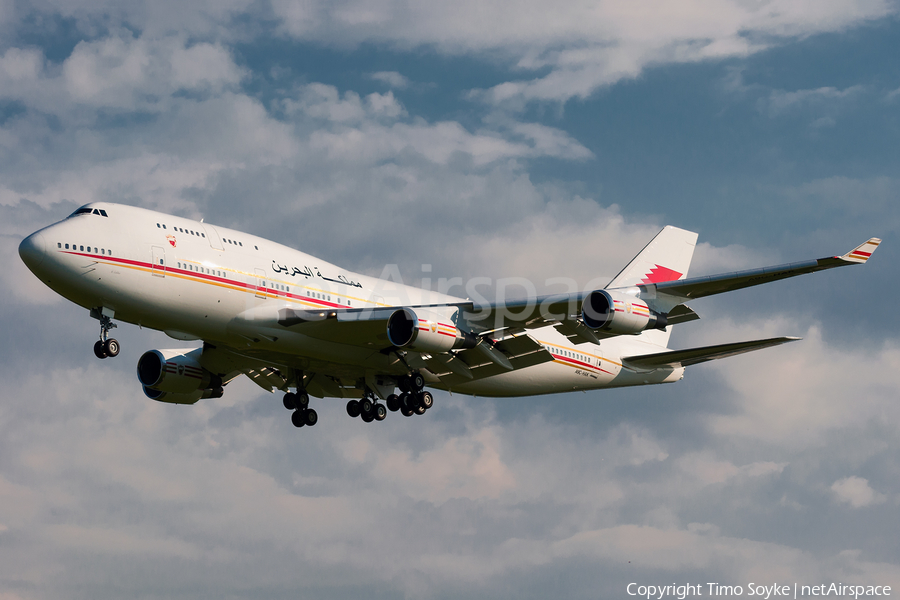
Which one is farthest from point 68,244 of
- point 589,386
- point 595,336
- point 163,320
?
point 589,386

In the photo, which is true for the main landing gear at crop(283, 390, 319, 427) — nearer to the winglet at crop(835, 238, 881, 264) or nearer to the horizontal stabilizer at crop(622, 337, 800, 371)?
the horizontal stabilizer at crop(622, 337, 800, 371)

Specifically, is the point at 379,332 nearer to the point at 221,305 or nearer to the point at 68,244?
the point at 221,305

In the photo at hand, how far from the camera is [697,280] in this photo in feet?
117

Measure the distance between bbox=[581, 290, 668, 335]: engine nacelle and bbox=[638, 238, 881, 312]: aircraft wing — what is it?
0.95 m

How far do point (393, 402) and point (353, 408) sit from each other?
13.6 ft

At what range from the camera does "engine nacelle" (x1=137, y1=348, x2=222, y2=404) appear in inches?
1837

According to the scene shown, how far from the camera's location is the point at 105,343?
34.7m

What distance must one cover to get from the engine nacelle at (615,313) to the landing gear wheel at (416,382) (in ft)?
30.9

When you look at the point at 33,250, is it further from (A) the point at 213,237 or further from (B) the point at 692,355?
(B) the point at 692,355

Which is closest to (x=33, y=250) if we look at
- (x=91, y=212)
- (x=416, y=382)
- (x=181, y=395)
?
(x=91, y=212)

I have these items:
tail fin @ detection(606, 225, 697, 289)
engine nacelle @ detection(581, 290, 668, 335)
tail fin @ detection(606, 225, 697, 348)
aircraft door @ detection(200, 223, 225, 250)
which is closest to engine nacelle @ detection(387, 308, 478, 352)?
engine nacelle @ detection(581, 290, 668, 335)

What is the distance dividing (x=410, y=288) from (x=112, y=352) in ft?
49.0

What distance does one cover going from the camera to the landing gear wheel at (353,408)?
4720 cm

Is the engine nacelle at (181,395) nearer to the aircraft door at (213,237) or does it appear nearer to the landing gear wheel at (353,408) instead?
the landing gear wheel at (353,408)
